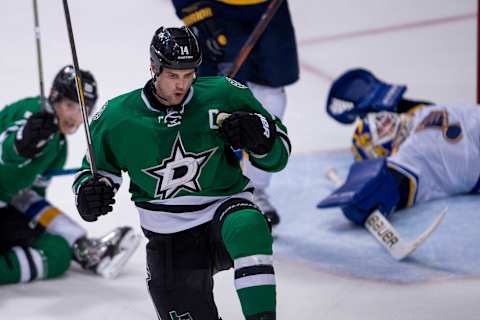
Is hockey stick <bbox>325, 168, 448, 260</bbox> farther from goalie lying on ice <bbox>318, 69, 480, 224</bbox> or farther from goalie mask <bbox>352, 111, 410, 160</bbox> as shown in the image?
goalie mask <bbox>352, 111, 410, 160</bbox>

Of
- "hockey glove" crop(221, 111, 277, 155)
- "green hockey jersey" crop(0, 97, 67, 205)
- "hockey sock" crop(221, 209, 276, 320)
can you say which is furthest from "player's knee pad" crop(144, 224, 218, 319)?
"green hockey jersey" crop(0, 97, 67, 205)

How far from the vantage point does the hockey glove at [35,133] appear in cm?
315

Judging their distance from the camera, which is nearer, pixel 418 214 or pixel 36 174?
pixel 36 174

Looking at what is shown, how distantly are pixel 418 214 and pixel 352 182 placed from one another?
28 centimetres

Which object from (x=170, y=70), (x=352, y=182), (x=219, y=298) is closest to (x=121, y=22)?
(x=352, y=182)

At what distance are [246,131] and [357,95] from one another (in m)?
2.18

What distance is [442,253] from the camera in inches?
132

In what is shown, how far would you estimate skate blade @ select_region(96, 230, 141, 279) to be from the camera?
11.2 ft

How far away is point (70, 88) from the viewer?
11.0 ft

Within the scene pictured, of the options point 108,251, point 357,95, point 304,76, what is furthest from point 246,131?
point 304,76

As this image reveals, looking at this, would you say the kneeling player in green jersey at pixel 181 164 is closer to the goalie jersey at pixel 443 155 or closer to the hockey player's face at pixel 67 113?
the hockey player's face at pixel 67 113

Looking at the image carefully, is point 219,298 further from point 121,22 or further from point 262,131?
point 121,22

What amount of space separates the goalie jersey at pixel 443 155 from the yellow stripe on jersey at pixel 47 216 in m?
1.30

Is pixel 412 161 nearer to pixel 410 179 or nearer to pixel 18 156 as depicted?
pixel 410 179
